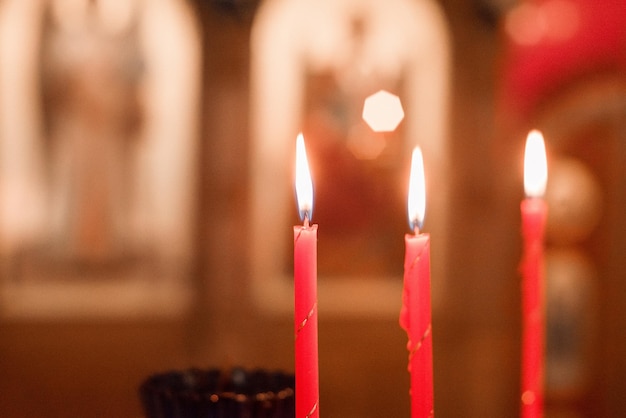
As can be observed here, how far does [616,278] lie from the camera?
6.98 feet

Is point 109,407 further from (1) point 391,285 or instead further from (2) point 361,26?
(2) point 361,26

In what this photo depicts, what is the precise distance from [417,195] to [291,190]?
5.70 feet

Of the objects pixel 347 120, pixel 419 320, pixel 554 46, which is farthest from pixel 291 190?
pixel 419 320

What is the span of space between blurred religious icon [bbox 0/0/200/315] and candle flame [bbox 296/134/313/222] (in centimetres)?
170

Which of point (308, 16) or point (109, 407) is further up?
point (308, 16)

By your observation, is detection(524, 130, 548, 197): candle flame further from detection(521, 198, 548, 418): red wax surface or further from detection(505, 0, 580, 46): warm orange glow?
detection(505, 0, 580, 46): warm orange glow

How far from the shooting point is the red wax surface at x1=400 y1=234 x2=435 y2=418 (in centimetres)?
38

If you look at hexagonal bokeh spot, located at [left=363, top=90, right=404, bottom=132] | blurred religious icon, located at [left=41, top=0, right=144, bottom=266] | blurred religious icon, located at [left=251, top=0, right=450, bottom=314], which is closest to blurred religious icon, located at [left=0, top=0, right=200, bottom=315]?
blurred religious icon, located at [left=41, top=0, right=144, bottom=266]

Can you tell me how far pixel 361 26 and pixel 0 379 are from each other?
4.78ft

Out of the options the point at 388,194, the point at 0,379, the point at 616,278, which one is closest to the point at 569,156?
the point at 616,278

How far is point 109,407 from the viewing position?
2.09 metres

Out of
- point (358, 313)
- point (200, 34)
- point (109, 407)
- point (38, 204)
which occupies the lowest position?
Result: point (109, 407)

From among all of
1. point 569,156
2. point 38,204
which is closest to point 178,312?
point 38,204

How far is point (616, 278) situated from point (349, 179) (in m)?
0.83
